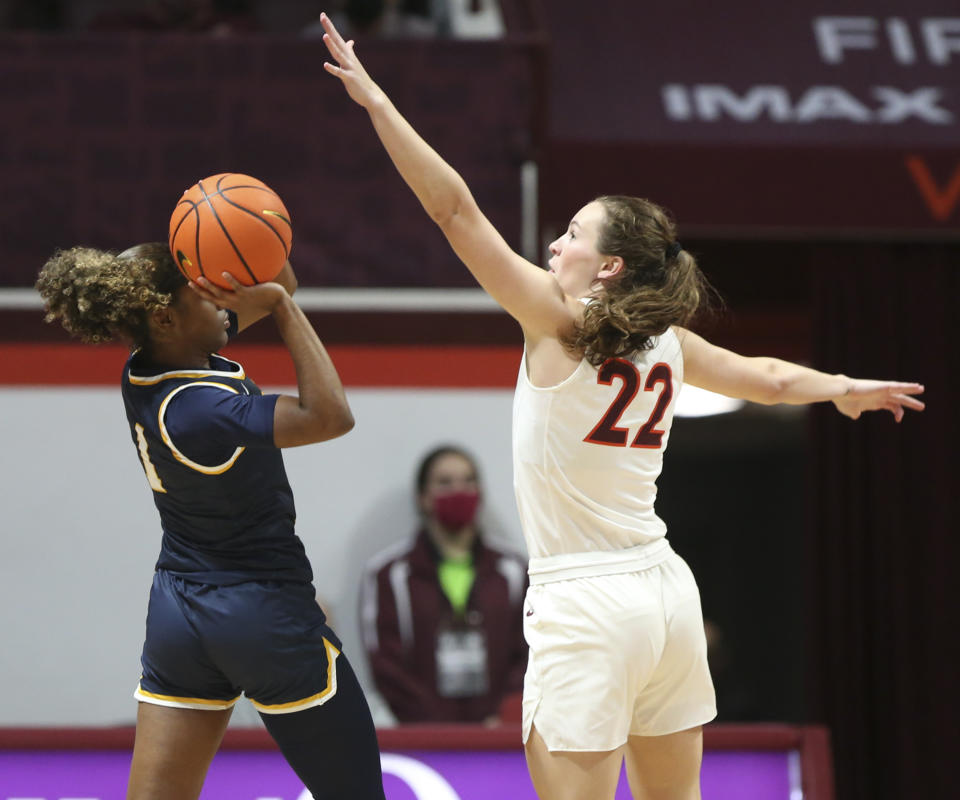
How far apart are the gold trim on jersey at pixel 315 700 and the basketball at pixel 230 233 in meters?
0.89

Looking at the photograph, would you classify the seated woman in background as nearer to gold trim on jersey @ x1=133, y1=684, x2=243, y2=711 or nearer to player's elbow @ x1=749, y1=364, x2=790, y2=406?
player's elbow @ x1=749, y1=364, x2=790, y2=406

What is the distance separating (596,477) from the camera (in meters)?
2.96

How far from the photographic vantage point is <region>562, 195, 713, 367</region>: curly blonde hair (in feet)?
9.47

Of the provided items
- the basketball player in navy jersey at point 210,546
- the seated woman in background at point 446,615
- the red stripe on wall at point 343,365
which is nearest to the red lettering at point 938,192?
the red stripe on wall at point 343,365

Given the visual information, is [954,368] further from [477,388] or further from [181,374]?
[181,374]

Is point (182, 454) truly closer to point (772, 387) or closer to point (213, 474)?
point (213, 474)

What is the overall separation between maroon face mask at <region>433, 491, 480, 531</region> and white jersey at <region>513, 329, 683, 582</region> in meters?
2.90

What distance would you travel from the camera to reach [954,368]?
6027 mm

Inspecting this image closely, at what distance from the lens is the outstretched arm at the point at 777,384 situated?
3252 millimetres

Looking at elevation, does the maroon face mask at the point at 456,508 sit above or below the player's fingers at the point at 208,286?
below

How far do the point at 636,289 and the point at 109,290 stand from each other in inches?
47.0

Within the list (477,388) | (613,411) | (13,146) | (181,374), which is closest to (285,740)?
(181,374)

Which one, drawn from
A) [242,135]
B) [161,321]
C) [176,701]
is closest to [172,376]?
[161,321]

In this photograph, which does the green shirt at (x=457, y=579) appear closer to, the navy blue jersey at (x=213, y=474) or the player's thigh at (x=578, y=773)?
the navy blue jersey at (x=213, y=474)
